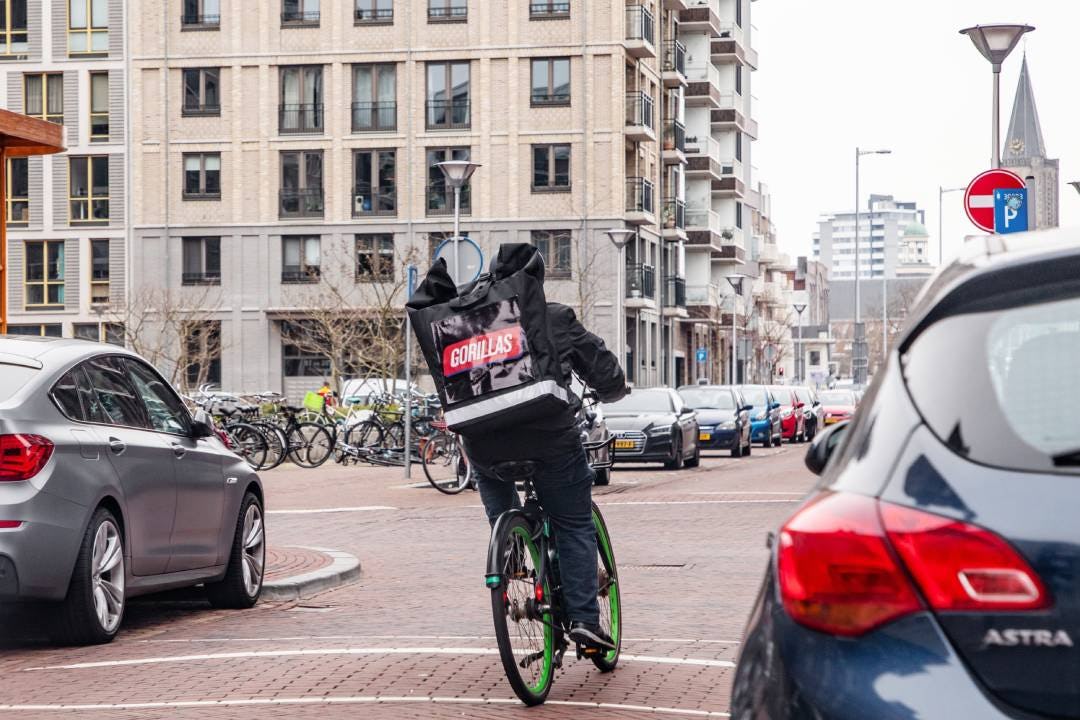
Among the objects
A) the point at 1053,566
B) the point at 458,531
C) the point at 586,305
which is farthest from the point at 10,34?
the point at 1053,566

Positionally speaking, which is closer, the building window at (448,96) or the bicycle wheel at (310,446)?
the bicycle wheel at (310,446)

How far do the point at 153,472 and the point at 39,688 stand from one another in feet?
6.90

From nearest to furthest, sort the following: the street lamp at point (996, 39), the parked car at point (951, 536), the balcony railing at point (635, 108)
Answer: the parked car at point (951, 536) < the street lamp at point (996, 39) < the balcony railing at point (635, 108)

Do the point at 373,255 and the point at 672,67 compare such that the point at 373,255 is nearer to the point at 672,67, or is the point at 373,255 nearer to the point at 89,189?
the point at 89,189

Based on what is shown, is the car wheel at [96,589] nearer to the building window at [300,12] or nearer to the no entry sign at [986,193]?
the no entry sign at [986,193]

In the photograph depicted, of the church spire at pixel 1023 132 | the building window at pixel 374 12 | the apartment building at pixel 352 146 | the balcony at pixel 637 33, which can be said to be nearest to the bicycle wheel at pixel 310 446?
the apartment building at pixel 352 146

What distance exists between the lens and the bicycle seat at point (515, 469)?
270 inches

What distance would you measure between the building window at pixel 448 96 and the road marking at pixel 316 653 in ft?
170

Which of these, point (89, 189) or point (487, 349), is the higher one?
point (89, 189)

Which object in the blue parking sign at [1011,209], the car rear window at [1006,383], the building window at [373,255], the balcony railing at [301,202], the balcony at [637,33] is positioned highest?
the balcony at [637,33]

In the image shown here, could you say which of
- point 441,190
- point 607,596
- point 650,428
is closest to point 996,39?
point 650,428

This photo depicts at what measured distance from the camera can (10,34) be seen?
62.1 meters

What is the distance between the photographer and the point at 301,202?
2366 inches

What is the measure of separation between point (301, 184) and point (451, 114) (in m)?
5.54
